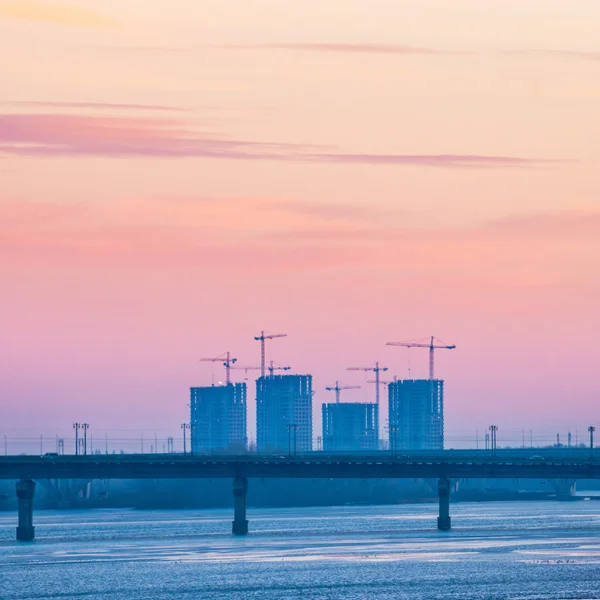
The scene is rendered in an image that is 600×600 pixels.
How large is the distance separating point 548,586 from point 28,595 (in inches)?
1796

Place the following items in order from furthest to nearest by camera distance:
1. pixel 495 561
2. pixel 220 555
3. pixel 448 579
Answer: pixel 220 555
pixel 495 561
pixel 448 579

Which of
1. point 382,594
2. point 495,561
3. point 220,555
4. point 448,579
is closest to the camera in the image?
point 382,594

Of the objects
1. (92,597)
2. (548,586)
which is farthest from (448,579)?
(92,597)

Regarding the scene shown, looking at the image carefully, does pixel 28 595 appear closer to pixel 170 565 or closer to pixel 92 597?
pixel 92 597

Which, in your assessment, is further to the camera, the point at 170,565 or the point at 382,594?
the point at 170,565

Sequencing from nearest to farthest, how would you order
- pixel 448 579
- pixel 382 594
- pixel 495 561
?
pixel 382 594, pixel 448 579, pixel 495 561

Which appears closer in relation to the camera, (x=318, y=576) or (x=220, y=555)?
(x=318, y=576)

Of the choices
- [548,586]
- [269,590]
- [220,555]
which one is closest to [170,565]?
[220,555]

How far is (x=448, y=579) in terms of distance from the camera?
15775cm

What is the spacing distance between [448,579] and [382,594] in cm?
1434

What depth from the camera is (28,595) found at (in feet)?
486

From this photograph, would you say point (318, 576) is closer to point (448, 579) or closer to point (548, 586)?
point (448, 579)

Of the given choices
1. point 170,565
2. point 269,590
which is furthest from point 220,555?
point 269,590

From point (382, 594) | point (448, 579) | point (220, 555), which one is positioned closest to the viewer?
point (382, 594)
